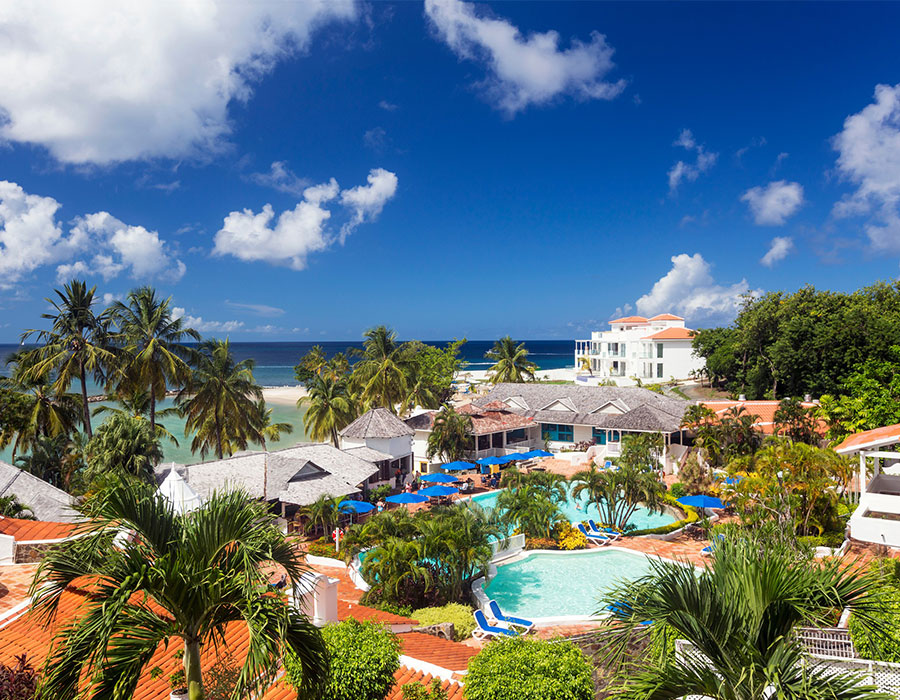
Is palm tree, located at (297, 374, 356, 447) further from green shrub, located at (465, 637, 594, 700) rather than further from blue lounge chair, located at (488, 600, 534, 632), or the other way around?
green shrub, located at (465, 637, 594, 700)

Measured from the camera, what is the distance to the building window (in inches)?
1544

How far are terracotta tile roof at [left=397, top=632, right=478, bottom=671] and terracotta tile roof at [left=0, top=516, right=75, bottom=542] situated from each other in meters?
8.47

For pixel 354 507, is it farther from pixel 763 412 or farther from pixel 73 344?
pixel 763 412

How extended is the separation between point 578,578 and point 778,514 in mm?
6741

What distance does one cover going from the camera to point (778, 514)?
60.1 ft

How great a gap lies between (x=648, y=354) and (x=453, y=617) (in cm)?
6112

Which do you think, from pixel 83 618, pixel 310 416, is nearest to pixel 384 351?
pixel 310 416

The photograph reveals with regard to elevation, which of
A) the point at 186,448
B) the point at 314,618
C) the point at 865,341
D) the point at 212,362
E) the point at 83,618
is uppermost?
the point at 865,341

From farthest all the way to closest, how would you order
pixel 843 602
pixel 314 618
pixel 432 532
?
pixel 432 532 < pixel 314 618 < pixel 843 602

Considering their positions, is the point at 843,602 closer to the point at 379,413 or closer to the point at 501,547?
the point at 501,547

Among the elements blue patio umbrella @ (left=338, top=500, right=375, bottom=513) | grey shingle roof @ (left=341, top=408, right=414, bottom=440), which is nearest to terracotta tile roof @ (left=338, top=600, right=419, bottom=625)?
blue patio umbrella @ (left=338, top=500, right=375, bottom=513)

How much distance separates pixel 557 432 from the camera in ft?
130

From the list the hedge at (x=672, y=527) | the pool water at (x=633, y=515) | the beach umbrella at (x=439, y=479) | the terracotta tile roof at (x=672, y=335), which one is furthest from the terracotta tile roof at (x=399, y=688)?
the terracotta tile roof at (x=672, y=335)

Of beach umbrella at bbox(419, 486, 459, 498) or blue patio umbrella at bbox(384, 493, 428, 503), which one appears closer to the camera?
blue patio umbrella at bbox(384, 493, 428, 503)
